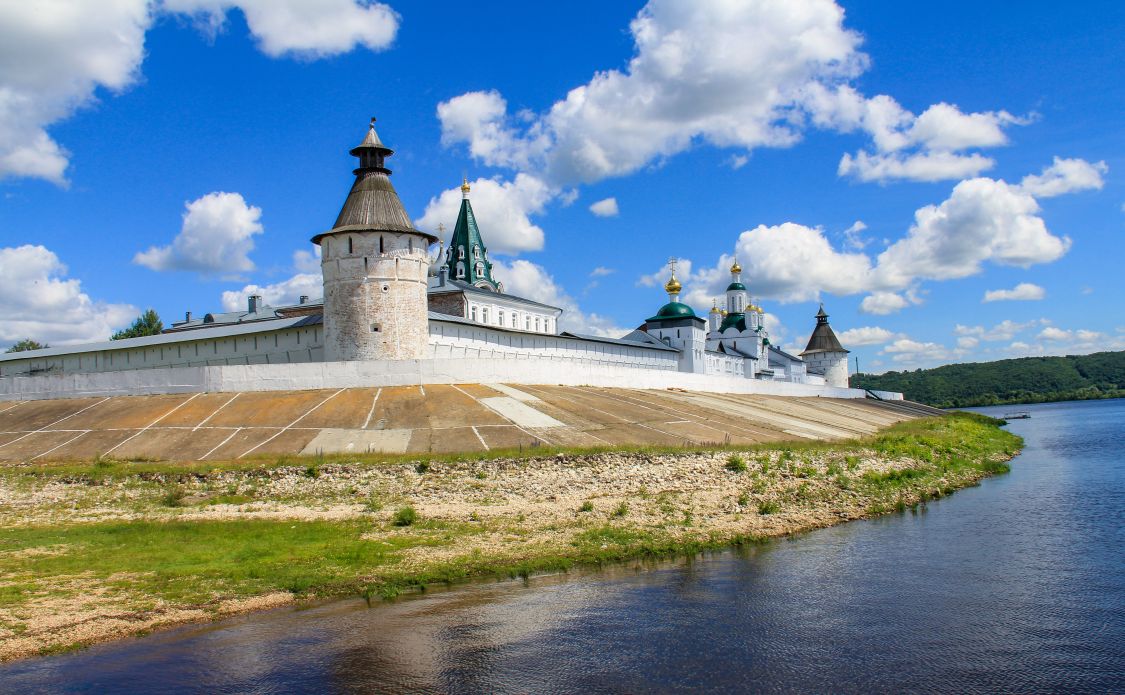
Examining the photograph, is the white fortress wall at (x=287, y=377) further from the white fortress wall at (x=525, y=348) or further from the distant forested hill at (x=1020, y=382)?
the distant forested hill at (x=1020, y=382)

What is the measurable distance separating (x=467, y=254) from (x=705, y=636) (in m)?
64.8

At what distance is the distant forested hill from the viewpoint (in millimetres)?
152375

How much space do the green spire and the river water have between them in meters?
59.0

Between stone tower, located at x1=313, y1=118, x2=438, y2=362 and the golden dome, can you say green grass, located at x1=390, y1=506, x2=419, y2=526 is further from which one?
the golden dome

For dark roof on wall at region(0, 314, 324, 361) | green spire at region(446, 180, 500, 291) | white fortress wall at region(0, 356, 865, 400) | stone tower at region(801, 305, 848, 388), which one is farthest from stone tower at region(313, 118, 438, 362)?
stone tower at region(801, 305, 848, 388)

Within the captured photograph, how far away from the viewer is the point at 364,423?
93.6ft

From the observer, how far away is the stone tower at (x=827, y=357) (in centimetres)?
10975

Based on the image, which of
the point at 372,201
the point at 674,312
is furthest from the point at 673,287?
the point at 372,201

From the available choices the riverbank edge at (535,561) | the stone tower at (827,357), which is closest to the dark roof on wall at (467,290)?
the riverbank edge at (535,561)

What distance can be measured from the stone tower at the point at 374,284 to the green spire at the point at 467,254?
111ft

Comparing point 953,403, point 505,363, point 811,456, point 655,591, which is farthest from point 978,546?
point 953,403

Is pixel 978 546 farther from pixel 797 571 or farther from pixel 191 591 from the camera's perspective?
pixel 191 591

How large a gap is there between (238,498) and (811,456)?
17779 mm

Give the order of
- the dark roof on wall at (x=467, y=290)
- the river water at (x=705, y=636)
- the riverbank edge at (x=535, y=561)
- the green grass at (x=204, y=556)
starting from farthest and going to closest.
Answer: the dark roof on wall at (x=467, y=290), the green grass at (x=204, y=556), the riverbank edge at (x=535, y=561), the river water at (x=705, y=636)
